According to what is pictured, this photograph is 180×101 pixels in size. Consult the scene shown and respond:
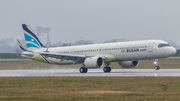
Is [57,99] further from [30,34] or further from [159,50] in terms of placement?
[30,34]

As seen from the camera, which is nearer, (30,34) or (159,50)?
(159,50)

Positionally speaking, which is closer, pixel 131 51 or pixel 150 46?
pixel 150 46

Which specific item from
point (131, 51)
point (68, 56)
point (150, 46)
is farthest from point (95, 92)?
point (68, 56)

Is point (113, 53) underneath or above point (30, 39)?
underneath

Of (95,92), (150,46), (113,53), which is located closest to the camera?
(95,92)

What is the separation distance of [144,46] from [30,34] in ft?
73.4

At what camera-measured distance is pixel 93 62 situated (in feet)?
138

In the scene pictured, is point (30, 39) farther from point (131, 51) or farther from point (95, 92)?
point (95, 92)

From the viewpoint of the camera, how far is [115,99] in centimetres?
1486

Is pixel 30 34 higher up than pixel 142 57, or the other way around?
pixel 30 34

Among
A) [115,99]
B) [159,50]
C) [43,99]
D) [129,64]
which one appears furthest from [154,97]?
[129,64]

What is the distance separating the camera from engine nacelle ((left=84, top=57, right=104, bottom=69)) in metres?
42.0

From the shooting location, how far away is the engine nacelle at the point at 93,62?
42000 mm

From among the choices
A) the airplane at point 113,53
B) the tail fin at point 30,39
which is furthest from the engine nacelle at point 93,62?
the tail fin at point 30,39
